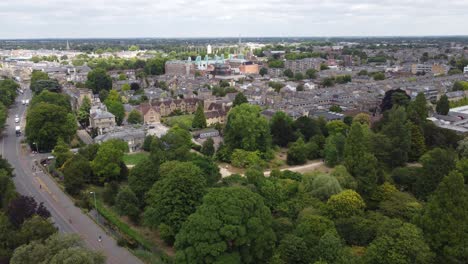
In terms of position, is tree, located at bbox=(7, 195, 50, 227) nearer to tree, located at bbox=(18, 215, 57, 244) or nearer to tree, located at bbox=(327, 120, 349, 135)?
tree, located at bbox=(18, 215, 57, 244)

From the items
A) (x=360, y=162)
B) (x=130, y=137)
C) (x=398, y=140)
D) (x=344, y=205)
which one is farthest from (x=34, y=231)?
(x=398, y=140)

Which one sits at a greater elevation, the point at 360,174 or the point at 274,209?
the point at 360,174

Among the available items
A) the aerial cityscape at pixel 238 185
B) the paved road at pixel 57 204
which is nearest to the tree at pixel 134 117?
the aerial cityscape at pixel 238 185

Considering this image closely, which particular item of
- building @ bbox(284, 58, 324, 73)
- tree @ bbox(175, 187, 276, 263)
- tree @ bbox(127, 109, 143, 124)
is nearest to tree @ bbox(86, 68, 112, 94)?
tree @ bbox(127, 109, 143, 124)

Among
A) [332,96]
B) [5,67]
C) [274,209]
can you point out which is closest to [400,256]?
[274,209]

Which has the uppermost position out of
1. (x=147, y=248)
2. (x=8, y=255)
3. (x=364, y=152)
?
(x=364, y=152)

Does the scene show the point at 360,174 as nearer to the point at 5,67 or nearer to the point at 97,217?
the point at 97,217
